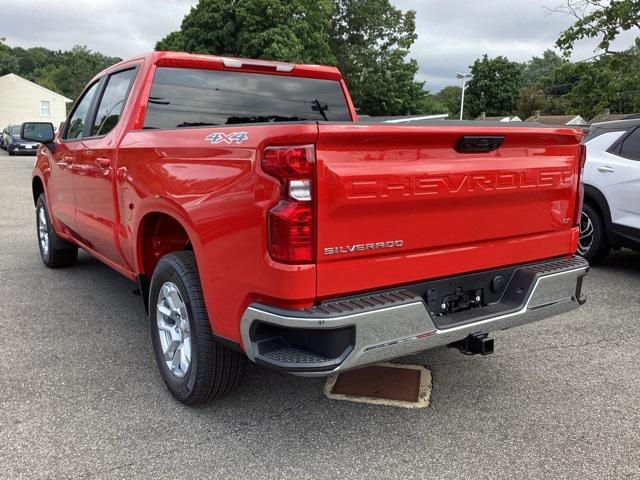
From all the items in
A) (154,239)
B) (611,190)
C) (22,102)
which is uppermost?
(22,102)

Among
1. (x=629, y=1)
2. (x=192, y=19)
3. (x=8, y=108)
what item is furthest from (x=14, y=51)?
(x=629, y=1)

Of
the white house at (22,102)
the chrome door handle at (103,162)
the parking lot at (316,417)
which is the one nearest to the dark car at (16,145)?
the white house at (22,102)

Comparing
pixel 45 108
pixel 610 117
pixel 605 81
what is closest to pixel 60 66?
pixel 45 108

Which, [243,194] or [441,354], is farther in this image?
[441,354]

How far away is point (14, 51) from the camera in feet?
373

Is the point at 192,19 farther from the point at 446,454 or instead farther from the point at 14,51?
the point at 14,51

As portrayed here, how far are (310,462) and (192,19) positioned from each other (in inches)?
1097

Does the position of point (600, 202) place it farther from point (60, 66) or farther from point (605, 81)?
point (60, 66)

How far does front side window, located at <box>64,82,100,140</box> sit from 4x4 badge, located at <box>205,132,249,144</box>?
8.57 ft

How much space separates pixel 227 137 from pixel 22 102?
63148 millimetres

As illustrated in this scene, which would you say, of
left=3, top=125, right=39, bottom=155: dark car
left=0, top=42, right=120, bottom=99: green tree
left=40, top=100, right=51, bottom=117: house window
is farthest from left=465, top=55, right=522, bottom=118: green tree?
left=3, top=125, right=39, bottom=155: dark car

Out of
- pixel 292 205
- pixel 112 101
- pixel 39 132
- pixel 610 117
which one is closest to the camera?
pixel 292 205

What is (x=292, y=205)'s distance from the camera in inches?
91.5

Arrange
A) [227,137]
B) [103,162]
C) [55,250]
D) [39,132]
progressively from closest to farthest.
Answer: [227,137] < [103,162] < [39,132] < [55,250]
